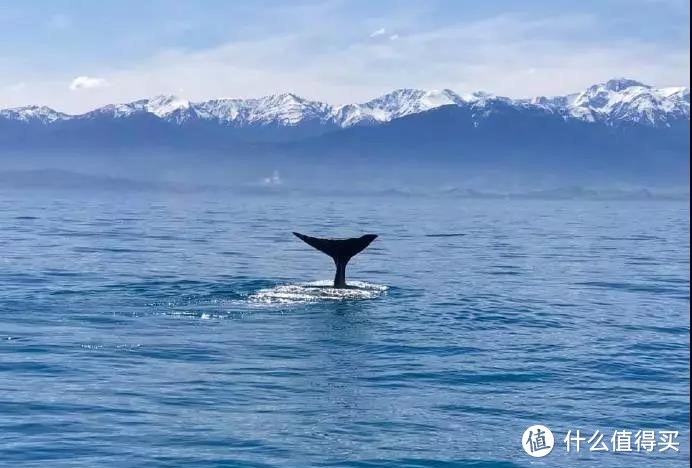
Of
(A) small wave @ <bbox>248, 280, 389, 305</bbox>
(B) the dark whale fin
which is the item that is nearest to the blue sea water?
(A) small wave @ <bbox>248, 280, 389, 305</bbox>

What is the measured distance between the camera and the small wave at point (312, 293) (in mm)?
24922

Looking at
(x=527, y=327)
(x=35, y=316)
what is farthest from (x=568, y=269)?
(x=35, y=316)

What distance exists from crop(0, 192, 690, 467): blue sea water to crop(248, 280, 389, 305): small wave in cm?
11

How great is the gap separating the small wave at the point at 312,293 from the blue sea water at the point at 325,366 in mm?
112

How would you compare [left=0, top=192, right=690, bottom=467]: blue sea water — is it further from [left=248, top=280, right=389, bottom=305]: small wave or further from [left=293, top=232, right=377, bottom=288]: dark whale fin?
[left=293, top=232, right=377, bottom=288]: dark whale fin

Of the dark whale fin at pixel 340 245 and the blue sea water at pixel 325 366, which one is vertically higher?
the dark whale fin at pixel 340 245

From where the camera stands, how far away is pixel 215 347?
18609mm

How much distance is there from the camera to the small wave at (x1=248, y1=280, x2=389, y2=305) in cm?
2492

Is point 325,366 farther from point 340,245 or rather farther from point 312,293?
point 312,293

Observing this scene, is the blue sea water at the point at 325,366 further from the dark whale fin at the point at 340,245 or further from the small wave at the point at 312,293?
the dark whale fin at the point at 340,245

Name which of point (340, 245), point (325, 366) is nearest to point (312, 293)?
point (340, 245)

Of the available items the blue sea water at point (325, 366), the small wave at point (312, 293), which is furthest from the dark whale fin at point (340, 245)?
the blue sea water at point (325, 366)

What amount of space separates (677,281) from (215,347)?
21.2m

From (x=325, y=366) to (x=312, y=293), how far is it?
8841mm
